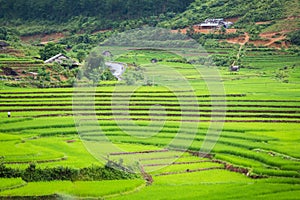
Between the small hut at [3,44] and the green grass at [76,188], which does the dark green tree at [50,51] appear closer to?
the small hut at [3,44]

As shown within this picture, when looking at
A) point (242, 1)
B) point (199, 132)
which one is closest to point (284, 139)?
point (199, 132)

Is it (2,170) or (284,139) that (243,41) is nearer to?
(284,139)

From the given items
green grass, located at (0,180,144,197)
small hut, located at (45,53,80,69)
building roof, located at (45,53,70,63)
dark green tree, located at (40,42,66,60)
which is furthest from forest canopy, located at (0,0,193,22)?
green grass, located at (0,180,144,197)

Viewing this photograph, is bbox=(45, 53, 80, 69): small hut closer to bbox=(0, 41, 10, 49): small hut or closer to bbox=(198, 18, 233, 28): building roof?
bbox=(0, 41, 10, 49): small hut

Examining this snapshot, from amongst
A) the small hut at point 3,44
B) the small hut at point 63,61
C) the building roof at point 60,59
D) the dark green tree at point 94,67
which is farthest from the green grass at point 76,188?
the small hut at point 3,44

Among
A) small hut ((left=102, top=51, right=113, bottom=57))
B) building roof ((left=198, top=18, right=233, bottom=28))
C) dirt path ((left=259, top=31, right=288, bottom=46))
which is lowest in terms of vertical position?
small hut ((left=102, top=51, right=113, bottom=57))

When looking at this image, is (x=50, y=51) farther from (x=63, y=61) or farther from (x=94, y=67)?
(x=94, y=67)

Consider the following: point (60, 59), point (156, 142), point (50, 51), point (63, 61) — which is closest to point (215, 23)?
point (50, 51)

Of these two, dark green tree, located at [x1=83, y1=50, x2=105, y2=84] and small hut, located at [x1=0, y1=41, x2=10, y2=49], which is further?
small hut, located at [x1=0, y1=41, x2=10, y2=49]
